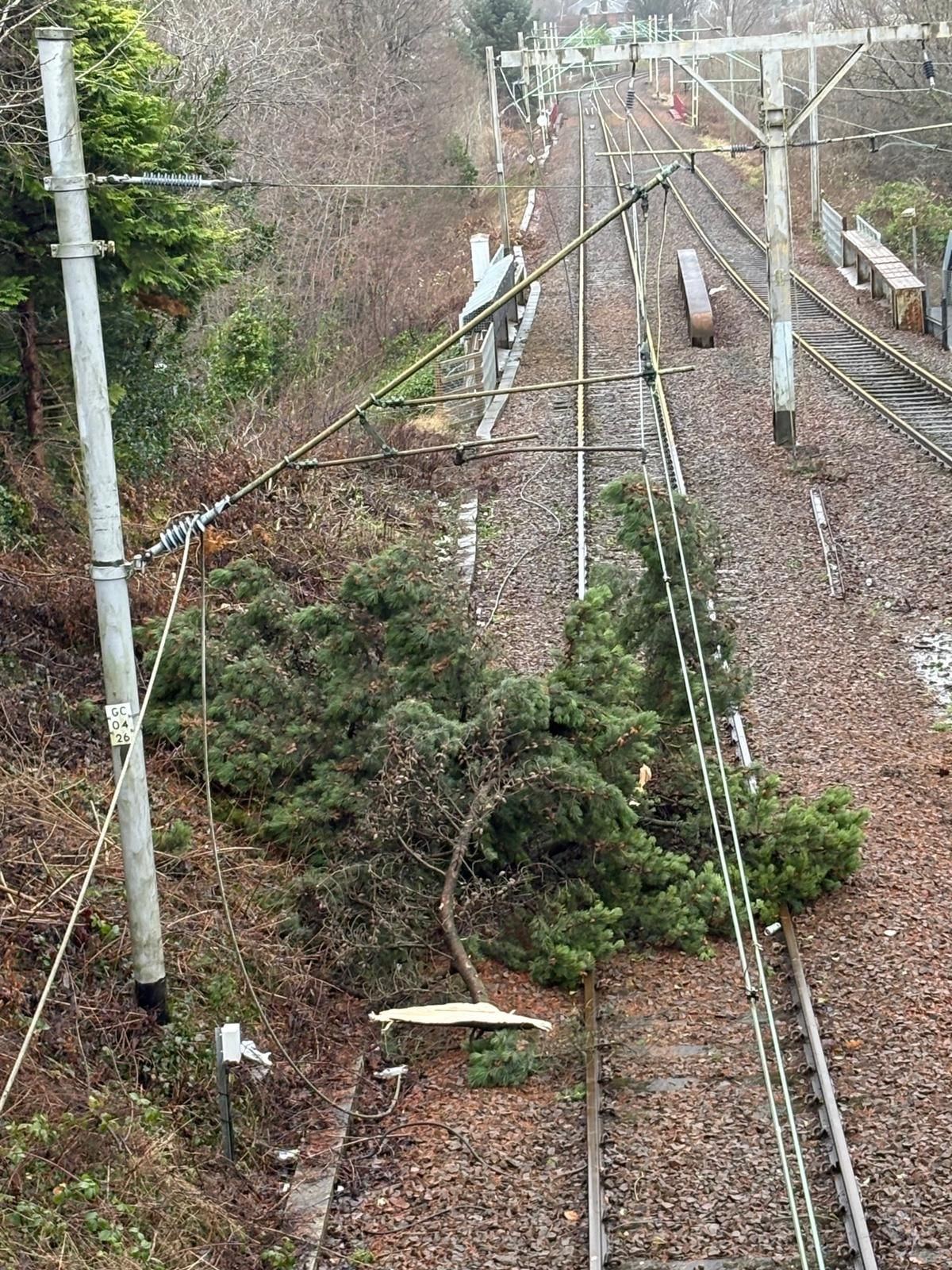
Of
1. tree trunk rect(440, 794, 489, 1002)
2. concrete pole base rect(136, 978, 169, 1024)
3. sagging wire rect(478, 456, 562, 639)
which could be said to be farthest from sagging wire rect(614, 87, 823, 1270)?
sagging wire rect(478, 456, 562, 639)

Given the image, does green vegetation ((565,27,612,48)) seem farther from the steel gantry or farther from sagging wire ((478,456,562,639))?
sagging wire ((478,456,562,639))

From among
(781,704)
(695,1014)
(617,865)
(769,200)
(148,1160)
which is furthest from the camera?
(769,200)

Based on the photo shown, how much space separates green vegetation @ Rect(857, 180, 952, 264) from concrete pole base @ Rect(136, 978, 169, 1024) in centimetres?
3062

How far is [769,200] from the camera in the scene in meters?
20.0

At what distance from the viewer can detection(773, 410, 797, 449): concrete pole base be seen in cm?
2056

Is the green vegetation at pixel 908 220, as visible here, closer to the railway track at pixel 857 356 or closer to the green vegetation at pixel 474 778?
the railway track at pixel 857 356

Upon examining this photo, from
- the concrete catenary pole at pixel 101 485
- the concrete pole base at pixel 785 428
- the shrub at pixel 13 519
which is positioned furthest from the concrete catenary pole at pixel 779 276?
the concrete catenary pole at pixel 101 485

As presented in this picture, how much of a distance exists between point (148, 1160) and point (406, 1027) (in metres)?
2.28

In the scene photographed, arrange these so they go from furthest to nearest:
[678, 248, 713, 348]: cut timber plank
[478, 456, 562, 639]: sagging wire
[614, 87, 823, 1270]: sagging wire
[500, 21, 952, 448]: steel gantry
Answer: [678, 248, 713, 348]: cut timber plank
[500, 21, 952, 448]: steel gantry
[478, 456, 562, 639]: sagging wire
[614, 87, 823, 1270]: sagging wire

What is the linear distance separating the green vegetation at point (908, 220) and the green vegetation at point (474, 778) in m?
26.7

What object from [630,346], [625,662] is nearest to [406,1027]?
[625,662]

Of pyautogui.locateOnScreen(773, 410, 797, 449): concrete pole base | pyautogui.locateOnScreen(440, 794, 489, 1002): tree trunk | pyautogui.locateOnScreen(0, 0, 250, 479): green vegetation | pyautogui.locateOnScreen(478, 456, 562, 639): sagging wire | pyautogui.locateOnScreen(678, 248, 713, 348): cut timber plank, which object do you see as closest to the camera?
pyautogui.locateOnScreen(440, 794, 489, 1002): tree trunk

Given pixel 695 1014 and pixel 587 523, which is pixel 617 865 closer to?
pixel 695 1014

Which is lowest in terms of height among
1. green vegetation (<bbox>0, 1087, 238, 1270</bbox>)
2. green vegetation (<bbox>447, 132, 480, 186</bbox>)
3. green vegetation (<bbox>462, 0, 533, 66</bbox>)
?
green vegetation (<bbox>0, 1087, 238, 1270</bbox>)
